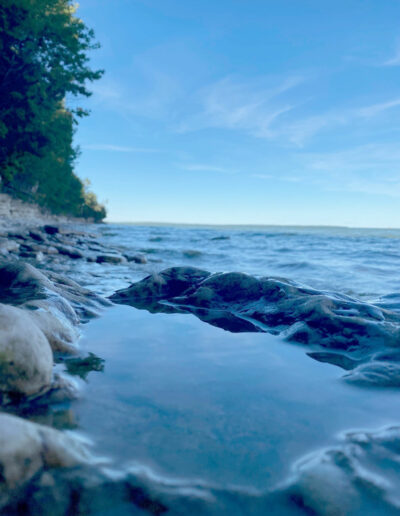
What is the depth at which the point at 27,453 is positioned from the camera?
109 cm

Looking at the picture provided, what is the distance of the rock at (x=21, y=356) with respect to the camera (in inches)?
59.6

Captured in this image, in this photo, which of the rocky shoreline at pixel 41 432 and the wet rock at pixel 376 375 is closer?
the rocky shoreline at pixel 41 432

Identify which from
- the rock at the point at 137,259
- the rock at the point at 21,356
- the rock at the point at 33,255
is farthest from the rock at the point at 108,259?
the rock at the point at 21,356

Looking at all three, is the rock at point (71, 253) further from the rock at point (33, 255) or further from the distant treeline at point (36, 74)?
the distant treeline at point (36, 74)

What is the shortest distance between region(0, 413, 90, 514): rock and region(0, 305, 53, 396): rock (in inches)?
16.2

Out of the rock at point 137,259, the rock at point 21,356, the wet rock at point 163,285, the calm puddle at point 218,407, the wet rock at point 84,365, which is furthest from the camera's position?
the rock at point 137,259

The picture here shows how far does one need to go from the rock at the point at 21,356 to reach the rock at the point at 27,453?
0.41 metres

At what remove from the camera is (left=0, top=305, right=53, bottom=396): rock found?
1514 millimetres

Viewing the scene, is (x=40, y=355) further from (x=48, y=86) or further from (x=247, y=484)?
(x=48, y=86)

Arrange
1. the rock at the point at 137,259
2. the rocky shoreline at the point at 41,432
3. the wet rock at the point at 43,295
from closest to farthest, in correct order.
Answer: the rocky shoreline at the point at 41,432
the wet rock at the point at 43,295
the rock at the point at 137,259

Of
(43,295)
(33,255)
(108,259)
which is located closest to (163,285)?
(43,295)

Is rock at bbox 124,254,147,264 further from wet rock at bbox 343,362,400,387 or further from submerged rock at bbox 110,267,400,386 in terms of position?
wet rock at bbox 343,362,400,387

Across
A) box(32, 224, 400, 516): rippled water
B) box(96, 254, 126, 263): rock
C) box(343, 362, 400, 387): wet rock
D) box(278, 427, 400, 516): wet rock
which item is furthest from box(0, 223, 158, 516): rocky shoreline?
box(96, 254, 126, 263): rock

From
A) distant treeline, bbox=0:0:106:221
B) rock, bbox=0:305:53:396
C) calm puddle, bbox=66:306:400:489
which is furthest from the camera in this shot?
distant treeline, bbox=0:0:106:221
